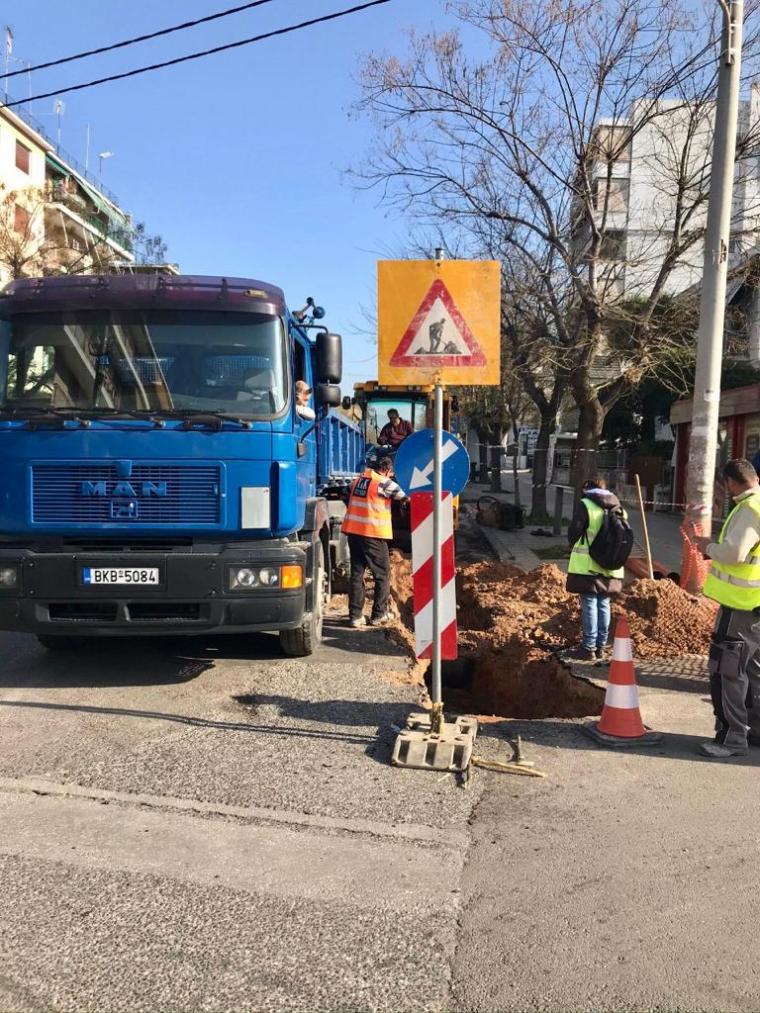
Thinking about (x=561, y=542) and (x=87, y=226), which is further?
(x=87, y=226)

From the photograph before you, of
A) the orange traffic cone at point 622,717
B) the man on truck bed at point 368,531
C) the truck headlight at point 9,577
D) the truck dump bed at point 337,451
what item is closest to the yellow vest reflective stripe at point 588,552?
the man on truck bed at point 368,531

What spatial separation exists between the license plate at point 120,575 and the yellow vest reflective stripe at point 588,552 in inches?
144

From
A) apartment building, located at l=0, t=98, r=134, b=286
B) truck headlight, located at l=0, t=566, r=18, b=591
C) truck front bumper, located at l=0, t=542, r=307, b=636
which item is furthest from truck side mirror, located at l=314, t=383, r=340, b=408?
apartment building, located at l=0, t=98, r=134, b=286

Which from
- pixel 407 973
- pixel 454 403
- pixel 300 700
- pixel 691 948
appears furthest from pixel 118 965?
pixel 454 403

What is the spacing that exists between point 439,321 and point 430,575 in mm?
1548

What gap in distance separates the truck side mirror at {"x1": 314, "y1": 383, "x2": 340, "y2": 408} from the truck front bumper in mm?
1707

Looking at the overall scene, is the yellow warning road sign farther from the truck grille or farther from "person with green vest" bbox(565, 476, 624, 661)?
"person with green vest" bbox(565, 476, 624, 661)

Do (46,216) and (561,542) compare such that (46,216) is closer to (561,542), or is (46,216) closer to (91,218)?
(91,218)

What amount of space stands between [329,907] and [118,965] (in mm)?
814

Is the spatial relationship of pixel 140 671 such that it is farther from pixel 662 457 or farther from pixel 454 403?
pixel 662 457

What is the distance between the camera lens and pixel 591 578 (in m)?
7.27

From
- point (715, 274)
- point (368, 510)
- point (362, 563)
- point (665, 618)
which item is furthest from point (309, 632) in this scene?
point (715, 274)

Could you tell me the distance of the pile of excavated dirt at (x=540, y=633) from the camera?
6809 millimetres

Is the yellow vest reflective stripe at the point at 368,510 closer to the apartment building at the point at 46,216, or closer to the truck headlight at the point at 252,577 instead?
the truck headlight at the point at 252,577
